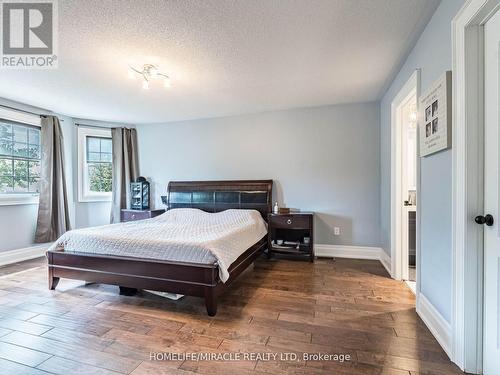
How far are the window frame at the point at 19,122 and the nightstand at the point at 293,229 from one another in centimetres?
381

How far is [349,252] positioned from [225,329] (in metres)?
2.59

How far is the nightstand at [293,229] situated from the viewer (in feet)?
12.0

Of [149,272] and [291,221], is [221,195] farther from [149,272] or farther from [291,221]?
[149,272]

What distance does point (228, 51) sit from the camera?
91.4 inches

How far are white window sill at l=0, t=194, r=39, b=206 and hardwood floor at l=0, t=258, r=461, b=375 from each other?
1.37 meters

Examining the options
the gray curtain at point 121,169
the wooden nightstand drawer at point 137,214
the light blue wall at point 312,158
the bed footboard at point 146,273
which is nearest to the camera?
the bed footboard at point 146,273

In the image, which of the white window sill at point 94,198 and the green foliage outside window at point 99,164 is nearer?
the white window sill at point 94,198

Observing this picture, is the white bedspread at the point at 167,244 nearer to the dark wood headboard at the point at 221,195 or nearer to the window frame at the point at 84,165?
the dark wood headboard at the point at 221,195

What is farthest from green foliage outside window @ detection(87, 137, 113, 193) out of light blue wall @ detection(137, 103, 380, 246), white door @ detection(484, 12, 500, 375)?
white door @ detection(484, 12, 500, 375)

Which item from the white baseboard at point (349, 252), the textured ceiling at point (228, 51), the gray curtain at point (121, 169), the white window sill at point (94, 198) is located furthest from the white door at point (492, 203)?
the white window sill at point (94, 198)

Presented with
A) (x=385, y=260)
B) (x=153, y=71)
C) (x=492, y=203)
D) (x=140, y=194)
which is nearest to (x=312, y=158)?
(x=385, y=260)

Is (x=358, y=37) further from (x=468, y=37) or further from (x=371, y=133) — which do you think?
(x=371, y=133)

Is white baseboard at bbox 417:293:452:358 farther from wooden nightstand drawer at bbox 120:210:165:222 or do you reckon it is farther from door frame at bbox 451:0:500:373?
wooden nightstand drawer at bbox 120:210:165:222

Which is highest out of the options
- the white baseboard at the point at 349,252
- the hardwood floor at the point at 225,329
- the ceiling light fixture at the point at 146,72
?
the ceiling light fixture at the point at 146,72
